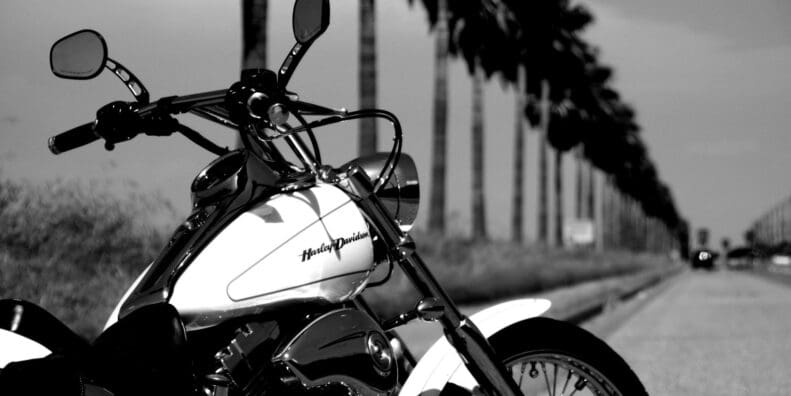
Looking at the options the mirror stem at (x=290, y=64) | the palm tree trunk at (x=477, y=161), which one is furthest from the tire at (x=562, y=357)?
the palm tree trunk at (x=477, y=161)

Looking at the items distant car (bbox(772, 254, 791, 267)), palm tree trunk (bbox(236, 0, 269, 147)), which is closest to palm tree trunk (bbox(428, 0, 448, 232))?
distant car (bbox(772, 254, 791, 267))

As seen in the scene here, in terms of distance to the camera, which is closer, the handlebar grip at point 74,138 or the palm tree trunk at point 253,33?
the handlebar grip at point 74,138

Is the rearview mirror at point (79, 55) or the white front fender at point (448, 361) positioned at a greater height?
the rearview mirror at point (79, 55)

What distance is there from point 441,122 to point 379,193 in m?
23.5

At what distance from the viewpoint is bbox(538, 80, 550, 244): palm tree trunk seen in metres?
46.5

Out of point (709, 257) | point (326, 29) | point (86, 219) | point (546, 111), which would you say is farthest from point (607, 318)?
point (546, 111)

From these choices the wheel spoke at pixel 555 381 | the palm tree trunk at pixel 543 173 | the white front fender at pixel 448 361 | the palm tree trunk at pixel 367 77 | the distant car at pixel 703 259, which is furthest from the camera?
the palm tree trunk at pixel 543 173

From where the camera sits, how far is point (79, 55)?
277 centimetres

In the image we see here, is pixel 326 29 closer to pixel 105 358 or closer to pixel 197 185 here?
pixel 197 185

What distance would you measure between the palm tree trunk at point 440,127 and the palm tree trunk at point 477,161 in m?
4.58

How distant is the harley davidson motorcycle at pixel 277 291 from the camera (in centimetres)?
237

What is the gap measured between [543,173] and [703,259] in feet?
Result: 146

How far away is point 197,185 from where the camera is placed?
247 cm

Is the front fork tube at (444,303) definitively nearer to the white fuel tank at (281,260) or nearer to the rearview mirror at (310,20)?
the white fuel tank at (281,260)
